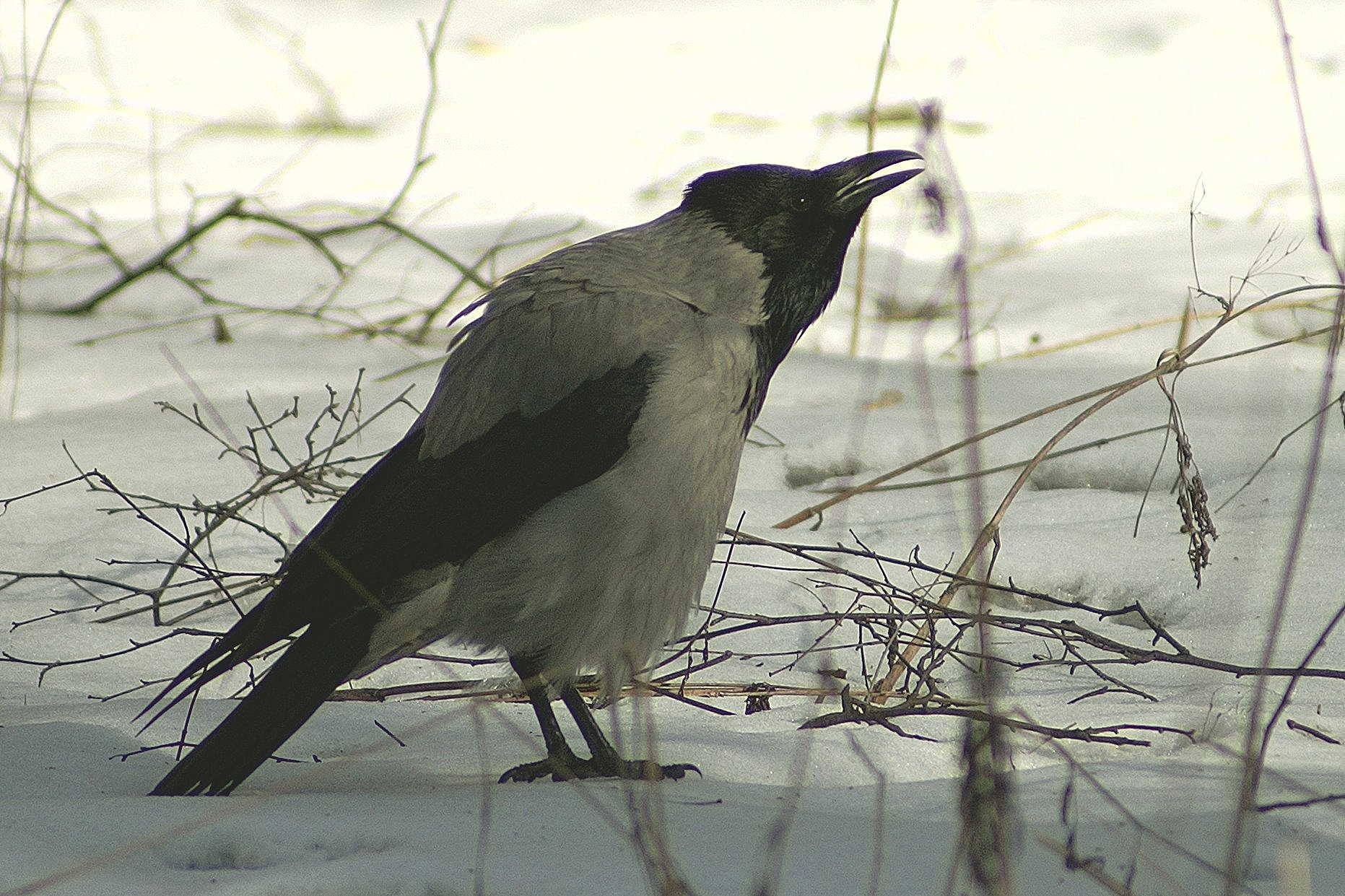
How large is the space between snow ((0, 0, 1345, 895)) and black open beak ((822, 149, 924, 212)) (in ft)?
0.36

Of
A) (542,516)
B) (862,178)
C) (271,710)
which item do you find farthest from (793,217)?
(271,710)

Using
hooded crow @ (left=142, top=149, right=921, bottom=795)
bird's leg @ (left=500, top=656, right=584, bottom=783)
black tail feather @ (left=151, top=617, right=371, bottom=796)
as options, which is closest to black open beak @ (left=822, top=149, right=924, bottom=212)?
hooded crow @ (left=142, top=149, right=921, bottom=795)

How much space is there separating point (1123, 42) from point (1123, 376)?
556 centimetres

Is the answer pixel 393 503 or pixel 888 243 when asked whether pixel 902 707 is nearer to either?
pixel 393 503

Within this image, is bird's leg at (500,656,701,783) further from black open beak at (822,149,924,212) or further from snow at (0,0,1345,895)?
black open beak at (822,149,924,212)

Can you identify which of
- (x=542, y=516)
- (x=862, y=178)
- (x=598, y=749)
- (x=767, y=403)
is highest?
(x=862, y=178)

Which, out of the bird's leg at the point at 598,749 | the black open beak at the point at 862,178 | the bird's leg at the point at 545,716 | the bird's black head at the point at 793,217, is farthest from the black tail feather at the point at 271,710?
the black open beak at the point at 862,178

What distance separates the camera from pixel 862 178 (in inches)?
111

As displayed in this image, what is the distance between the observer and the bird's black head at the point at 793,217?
8.93 ft

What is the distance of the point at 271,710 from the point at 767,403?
8.01ft

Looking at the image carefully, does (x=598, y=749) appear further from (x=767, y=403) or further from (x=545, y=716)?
(x=767, y=403)

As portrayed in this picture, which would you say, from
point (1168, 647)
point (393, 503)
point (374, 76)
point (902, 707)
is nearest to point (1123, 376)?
point (1168, 647)

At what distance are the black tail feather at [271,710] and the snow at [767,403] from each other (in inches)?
2.4

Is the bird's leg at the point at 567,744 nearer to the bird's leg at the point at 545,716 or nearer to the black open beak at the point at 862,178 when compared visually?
the bird's leg at the point at 545,716
